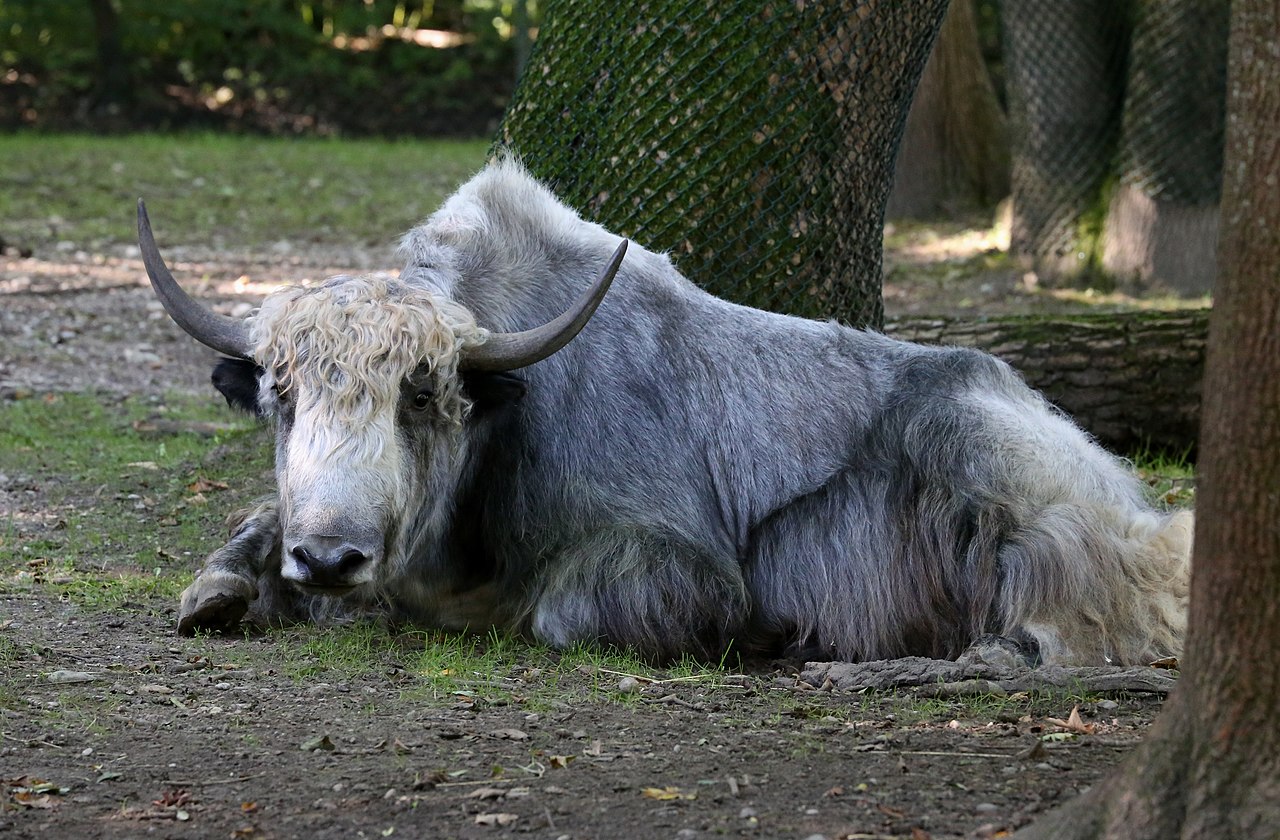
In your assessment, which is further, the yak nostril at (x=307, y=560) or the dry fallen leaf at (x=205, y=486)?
the dry fallen leaf at (x=205, y=486)

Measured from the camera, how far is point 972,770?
11.8 ft

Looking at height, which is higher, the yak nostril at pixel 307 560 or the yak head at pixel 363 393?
the yak head at pixel 363 393

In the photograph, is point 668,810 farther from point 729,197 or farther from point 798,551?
point 729,197

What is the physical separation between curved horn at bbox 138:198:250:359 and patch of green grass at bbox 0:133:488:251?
25.8 feet

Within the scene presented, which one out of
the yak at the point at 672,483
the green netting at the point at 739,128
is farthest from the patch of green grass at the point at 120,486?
the green netting at the point at 739,128

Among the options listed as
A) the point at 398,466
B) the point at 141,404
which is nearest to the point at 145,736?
the point at 398,466

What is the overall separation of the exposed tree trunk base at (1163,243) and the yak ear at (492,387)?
764 cm

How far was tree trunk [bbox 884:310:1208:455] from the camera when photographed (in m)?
7.45

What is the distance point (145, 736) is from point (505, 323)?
181 cm

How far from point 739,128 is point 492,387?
6.56ft

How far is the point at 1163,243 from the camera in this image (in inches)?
444

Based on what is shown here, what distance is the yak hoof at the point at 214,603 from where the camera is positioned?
489cm

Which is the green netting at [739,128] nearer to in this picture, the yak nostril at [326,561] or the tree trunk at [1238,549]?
the yak nostril at [326,561]

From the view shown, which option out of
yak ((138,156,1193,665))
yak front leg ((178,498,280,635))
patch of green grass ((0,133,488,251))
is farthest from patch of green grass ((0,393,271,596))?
patch of green grass ((0,133,488,251))
